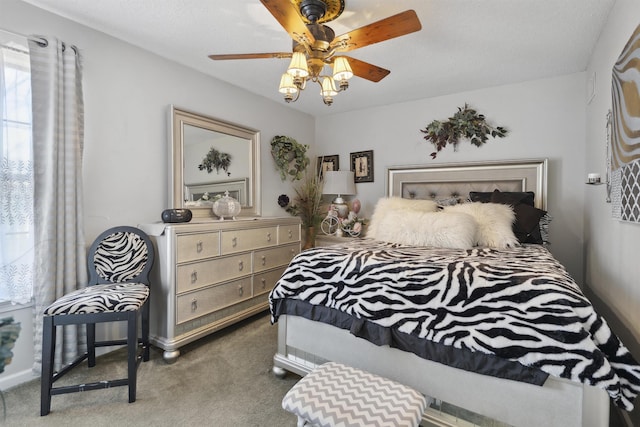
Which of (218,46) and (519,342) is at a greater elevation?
(218,46)

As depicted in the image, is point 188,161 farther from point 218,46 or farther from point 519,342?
point 519,342

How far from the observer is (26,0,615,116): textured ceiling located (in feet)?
6.27

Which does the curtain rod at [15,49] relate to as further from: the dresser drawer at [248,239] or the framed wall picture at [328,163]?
the framed wall picture at [328,163]

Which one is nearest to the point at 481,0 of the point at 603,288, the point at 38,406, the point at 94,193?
the point at 603,288

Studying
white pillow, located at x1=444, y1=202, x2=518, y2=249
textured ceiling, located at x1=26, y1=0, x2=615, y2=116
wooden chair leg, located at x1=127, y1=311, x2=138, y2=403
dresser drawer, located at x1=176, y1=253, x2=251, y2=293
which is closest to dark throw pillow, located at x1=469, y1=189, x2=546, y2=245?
white pillow, located at x1=444, y1=202, x2=518, y2=249

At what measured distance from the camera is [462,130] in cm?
336

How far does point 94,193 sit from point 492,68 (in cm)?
348

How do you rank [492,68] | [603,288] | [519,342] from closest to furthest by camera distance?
[519,342] < [603,288] < [492,68]

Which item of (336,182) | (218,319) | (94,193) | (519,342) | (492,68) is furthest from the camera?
(336,182)

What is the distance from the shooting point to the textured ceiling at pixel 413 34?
191cm

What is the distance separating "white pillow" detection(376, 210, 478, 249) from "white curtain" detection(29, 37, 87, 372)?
7.49 ft

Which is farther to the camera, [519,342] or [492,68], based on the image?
[492,68]

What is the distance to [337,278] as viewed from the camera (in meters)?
Result: 1.84

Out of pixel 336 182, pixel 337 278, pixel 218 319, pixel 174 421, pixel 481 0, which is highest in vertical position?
pixel 481 0
